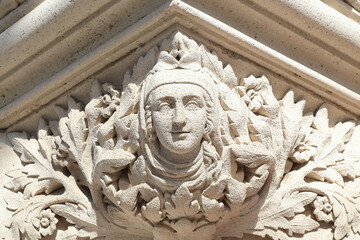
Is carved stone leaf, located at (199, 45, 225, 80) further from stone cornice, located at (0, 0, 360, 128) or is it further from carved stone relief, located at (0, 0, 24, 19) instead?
carved stone relief, located at (0, 0, 24, 19)

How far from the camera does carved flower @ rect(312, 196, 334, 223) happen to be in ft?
7.38

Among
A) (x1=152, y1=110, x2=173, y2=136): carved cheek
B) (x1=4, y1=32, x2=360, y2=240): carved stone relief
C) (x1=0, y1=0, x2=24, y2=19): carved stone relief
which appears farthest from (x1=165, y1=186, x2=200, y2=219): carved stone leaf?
(x1=0, y1=0, x2=24, y2=19): carved stone relief

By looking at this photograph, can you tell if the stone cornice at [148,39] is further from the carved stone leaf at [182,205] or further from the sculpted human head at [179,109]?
the carved stone leaf at [182,205]

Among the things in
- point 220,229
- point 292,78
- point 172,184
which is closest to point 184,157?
point 172,184

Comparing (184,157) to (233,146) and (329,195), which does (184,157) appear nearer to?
(233,146)

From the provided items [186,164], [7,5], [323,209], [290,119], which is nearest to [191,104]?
[186,164]

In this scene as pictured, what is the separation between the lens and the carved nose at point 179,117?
214 cm

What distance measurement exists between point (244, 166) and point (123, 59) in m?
0.35

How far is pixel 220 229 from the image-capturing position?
2.26 m

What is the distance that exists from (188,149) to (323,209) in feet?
1.09

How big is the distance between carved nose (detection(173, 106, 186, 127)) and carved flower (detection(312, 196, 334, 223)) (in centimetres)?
35

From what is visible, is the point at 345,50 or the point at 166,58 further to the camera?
the point at 345,50

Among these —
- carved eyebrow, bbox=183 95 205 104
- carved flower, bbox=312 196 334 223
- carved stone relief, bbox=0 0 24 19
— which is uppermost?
carved stone relief, bbox=0 0 24 19

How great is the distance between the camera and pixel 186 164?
2.15m
